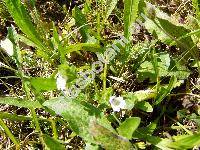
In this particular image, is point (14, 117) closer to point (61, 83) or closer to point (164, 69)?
point (61, 83)

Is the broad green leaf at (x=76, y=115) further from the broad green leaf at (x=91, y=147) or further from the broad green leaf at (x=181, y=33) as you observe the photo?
the broad green leaf at (x=181, y=33)

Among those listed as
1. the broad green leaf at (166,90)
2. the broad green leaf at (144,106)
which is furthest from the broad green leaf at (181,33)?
the broad green leaf at (144,106)

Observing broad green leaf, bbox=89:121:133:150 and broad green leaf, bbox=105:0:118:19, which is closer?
broad green leaf, bbox=89:121:133:150

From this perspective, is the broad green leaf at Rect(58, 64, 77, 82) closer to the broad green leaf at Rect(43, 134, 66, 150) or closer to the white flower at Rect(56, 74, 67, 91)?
the white flower at Rect(56, 74, 67, 91)

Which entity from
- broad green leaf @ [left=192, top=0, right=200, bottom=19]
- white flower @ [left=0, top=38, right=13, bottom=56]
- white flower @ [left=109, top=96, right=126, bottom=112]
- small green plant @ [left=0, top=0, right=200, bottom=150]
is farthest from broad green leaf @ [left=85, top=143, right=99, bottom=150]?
broad green leaf @ [left=192, top=0, right=200, bottom=19]

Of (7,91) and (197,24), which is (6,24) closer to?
(7,91)

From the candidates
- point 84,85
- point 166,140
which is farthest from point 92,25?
point 166,140

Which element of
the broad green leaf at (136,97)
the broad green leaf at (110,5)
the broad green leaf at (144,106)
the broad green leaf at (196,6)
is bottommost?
the broad green leaf at (144,106)
